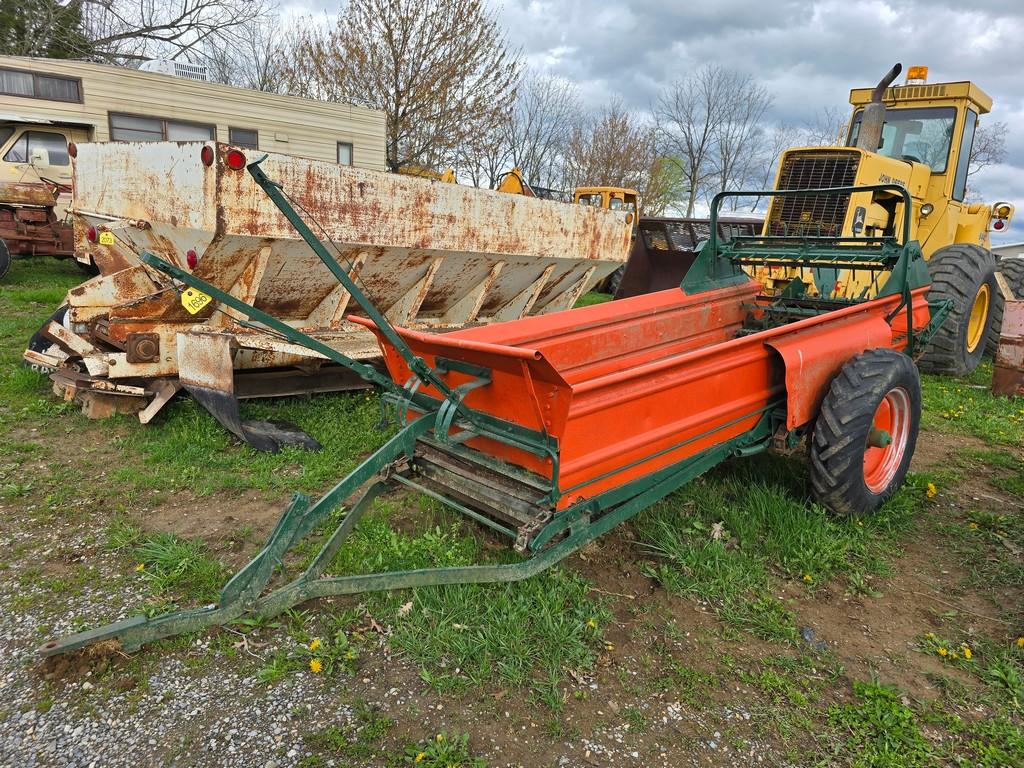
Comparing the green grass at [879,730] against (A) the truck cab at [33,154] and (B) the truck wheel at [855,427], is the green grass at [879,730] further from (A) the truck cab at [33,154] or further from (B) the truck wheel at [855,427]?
(A) the truck cab at [33,154]

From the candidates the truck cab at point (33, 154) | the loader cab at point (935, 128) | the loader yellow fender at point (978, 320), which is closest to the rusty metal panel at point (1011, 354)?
the loader yellow fender at point (978, 320)

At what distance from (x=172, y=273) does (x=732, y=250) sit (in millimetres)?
3565

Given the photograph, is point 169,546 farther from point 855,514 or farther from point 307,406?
point 855,514

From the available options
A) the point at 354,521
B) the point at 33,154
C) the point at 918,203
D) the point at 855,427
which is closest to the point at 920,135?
the point at 918,203

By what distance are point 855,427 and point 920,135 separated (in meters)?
5.73

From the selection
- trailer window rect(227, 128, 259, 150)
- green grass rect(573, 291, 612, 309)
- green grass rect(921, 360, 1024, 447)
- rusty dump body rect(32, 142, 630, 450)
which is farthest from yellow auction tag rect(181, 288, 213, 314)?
trailer window rect(227, 128, 259, 150)

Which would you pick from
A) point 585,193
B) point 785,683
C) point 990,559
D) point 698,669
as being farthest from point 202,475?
point 585,193

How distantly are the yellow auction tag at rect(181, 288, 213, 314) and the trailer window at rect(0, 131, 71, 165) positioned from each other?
35.3ft

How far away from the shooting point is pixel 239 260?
13.9 feet

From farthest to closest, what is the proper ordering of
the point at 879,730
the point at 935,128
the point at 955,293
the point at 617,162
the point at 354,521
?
the point at 617,162 < the point at 935,128 < the point at 955,293 < the point at 354,521 < the point at 879,730

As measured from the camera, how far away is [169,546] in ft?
10.3

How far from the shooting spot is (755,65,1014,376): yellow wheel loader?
600 cm

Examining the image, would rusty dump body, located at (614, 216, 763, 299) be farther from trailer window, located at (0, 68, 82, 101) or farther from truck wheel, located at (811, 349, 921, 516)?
trailer window, located at (0, 68, 82, 101)

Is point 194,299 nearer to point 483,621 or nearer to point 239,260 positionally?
point 483,621
